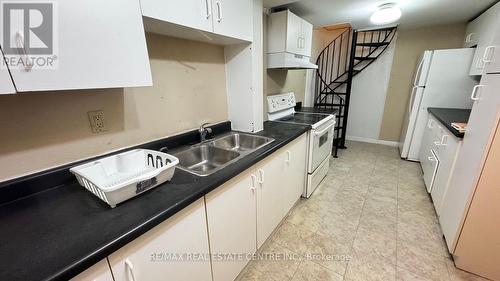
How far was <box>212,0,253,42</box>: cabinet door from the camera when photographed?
4.12ft

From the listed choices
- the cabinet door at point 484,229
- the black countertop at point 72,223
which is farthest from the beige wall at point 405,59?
the black countertop at point 72,223

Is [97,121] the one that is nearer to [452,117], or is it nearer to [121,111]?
[121,111]

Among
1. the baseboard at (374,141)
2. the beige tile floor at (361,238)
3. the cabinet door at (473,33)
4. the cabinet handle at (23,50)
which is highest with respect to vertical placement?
the cabinet door at (473,33)

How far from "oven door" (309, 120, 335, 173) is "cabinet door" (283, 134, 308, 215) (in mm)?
94

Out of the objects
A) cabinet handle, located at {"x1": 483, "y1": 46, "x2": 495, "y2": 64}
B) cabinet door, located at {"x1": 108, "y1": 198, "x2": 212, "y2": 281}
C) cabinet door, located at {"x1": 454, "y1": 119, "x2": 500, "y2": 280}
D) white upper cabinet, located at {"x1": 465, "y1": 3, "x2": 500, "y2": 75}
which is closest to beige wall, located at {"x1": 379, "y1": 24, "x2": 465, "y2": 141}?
white upper cabinet, located at {"x1": 465, "y1": 3, "x2": 500, "y2": 75}

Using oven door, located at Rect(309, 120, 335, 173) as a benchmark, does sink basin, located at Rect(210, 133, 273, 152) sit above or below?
above

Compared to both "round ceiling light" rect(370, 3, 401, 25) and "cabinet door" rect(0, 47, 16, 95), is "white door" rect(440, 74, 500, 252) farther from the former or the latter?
Answer: "cabinet door" rect(0, 47, 16, 95)

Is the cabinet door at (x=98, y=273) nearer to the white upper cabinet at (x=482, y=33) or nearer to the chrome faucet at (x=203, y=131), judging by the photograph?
the chrome faucet at (x=203, y=131)

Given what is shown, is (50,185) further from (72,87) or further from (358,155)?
(358,155)

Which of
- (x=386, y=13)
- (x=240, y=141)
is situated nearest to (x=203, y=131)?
(x=240, y=141)

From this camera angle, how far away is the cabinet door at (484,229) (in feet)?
4.06

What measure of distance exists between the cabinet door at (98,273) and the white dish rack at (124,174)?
22 cm

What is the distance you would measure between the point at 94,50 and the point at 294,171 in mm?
1679

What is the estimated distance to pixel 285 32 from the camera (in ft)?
6.72
